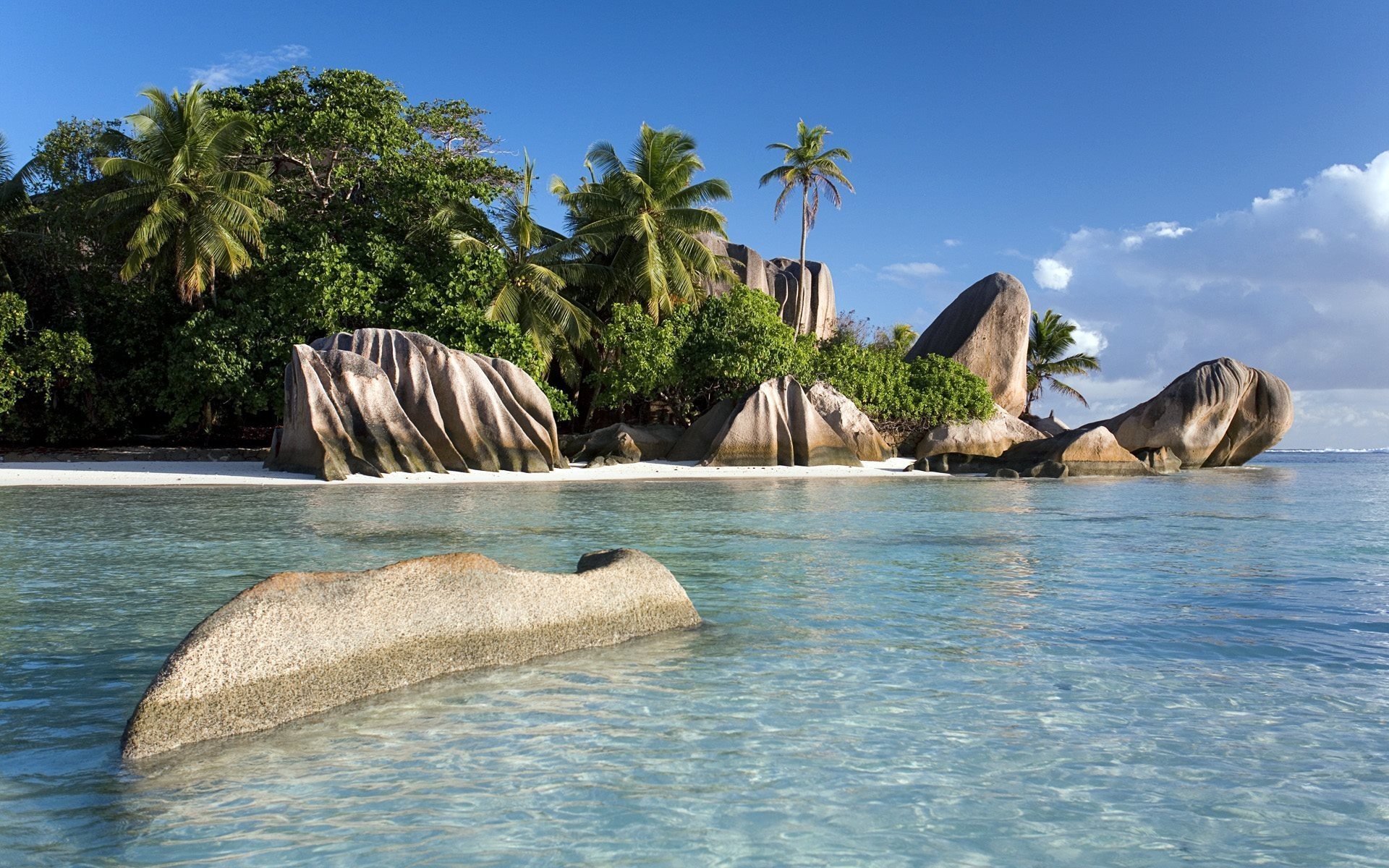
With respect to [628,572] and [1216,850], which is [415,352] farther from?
[1216,850]

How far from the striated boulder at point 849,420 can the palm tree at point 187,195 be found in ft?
46.6

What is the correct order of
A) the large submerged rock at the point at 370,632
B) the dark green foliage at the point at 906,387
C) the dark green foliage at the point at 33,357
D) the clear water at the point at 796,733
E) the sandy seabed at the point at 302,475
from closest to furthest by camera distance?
the clear water at the point at 796,733
the large submerged rock at the point at 370,632
the sandy seabed at the point at 302,475
the dark green foliage at the point at 33,357
the dark green foliage at the point at 906,387

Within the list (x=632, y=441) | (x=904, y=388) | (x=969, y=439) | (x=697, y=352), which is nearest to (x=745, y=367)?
(x=697, y=352)

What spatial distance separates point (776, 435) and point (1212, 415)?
1403 centimetres

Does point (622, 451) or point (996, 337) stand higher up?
point (996, 337)

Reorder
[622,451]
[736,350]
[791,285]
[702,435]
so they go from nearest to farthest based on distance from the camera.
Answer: [622,451]
[702,435]
[736,350]
[791,285]

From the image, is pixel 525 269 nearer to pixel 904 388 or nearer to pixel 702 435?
pixel 702 435

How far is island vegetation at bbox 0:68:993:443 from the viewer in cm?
2189

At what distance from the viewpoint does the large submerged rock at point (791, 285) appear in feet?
111

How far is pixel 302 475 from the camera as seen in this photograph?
17.4 m

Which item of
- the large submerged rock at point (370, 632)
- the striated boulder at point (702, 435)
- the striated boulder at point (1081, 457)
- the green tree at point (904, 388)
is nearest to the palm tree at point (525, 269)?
the striated boulder at point (702, 435)

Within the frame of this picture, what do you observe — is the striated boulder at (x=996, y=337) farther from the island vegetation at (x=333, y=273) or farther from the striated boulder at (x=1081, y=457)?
the striated boulder at (x=1081, y=457)

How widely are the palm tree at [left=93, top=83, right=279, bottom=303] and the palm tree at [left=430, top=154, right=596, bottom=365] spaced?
4469mm

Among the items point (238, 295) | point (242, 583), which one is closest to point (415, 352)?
point (238, 295)
